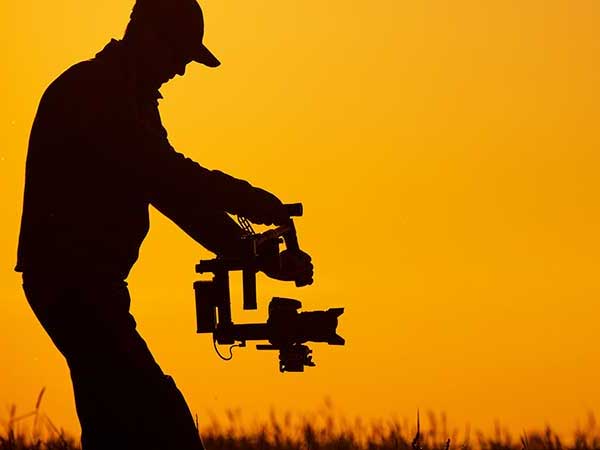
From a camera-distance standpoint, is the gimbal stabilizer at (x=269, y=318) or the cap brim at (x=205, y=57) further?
the cap brim at (x=205, y=57)

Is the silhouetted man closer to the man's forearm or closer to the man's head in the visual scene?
the man's forearm

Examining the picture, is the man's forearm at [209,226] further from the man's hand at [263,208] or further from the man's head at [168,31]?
the man's head at [168,31]

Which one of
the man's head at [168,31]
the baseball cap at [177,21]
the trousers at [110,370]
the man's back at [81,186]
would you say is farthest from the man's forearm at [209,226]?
the baseball cap at [177,21]

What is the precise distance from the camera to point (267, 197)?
434 inches

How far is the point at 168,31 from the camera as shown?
11320mm

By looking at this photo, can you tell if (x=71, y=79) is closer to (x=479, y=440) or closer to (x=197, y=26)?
(x=197, y=26)

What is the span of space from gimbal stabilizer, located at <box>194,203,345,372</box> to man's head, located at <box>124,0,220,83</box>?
951 mm

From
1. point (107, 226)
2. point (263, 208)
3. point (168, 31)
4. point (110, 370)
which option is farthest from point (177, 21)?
point (110, 370)

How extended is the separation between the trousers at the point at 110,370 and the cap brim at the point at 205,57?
4.14 ft

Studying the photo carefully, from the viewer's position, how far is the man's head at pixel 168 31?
11281 mm

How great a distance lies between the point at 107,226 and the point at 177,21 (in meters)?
1.17

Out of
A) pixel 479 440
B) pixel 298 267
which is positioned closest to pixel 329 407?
pixel 479 440

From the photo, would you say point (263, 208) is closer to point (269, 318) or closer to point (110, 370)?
point (269, 318)

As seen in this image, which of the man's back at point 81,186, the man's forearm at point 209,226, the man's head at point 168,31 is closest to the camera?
the man's back at point 81,186
